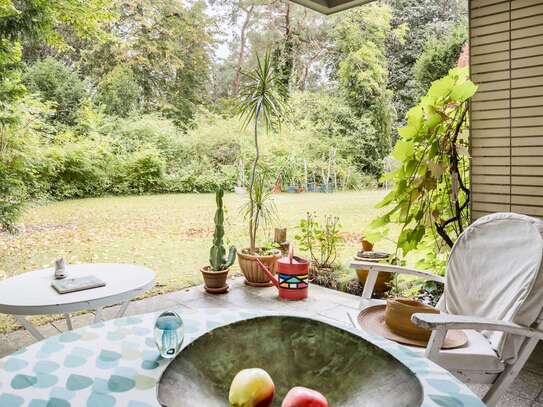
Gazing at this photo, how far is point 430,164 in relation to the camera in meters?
2.45

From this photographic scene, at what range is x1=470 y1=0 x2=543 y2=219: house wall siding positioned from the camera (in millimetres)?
2129

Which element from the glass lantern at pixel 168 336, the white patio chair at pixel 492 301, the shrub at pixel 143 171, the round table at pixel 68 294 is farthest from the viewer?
the shrub at pixel 143 171

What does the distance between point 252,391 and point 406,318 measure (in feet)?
3.20

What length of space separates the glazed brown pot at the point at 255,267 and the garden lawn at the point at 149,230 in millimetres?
485

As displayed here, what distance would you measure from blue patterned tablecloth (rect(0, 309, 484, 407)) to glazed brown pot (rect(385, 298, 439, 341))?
535mm

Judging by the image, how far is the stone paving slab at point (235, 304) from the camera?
259 cm

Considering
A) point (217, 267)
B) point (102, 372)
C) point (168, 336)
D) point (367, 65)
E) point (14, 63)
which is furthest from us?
point (367, 65)

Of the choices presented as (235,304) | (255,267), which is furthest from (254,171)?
(235,304)

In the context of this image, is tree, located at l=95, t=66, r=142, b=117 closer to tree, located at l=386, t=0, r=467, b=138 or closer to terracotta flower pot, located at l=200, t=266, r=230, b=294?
terracotta flower pot, located at l=200, t=266, r=230, b=294

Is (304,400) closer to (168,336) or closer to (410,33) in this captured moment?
(168,336)

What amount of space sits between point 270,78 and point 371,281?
7.50ft

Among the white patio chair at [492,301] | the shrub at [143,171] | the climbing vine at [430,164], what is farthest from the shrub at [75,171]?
the white patio chair at [492,301]

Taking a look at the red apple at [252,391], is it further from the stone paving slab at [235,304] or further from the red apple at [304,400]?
the stone paving slab at [235,304]

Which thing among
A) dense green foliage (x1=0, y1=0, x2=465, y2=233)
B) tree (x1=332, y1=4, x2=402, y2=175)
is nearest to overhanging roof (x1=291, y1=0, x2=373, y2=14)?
dense green foliage (x1=0, y1=0, x2=465, y2=233)
